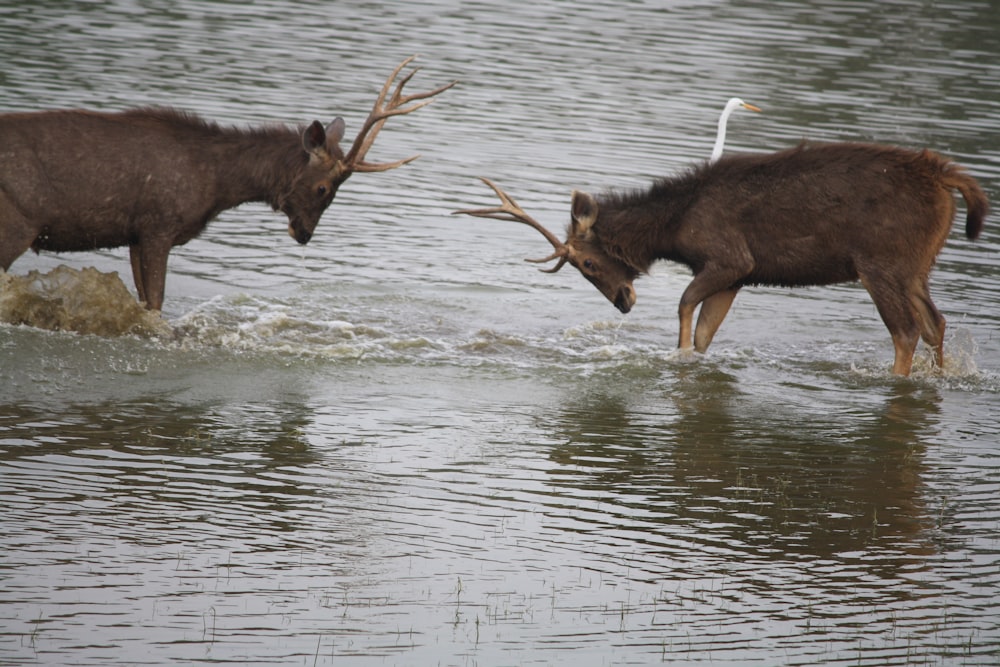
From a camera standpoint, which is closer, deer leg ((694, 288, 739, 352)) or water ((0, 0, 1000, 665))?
water ((0, 0, 1000, 665))

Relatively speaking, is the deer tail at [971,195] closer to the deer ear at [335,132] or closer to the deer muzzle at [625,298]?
the deer muzzle at [625,298]

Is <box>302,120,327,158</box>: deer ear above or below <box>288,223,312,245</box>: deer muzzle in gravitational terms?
above

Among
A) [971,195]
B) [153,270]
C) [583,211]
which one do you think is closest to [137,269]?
[153,270]

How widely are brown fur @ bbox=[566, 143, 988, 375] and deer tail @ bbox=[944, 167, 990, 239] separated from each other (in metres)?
0.01

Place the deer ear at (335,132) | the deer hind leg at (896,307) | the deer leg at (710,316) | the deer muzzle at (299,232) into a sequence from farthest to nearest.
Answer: the deer leg at (710,316) < the deer muzzle at (299,232) < the deer ear at (335,132) < the deer hind leg at (896,307)

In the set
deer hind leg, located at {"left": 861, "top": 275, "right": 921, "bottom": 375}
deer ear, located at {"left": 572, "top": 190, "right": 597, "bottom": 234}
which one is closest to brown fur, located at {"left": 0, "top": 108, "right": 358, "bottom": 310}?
deer ear, located at {"left": 572, "top": 190, "right": 597, "bottom": 234}

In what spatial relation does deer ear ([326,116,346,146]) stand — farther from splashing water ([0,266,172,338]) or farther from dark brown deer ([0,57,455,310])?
splashing water ([0,266,172,338])

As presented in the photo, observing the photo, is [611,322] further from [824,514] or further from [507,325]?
[824,514]

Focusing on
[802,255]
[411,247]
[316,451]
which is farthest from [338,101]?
[316,451]

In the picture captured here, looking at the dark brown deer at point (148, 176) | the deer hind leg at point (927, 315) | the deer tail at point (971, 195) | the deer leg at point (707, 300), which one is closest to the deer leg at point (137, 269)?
the dark brown deer at point (148, 176)

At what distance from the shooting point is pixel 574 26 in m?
28.6

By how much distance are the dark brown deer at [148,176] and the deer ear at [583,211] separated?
1.43m

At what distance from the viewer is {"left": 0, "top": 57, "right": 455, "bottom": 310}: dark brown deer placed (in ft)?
30.6

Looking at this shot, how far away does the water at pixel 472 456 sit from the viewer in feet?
19.1
